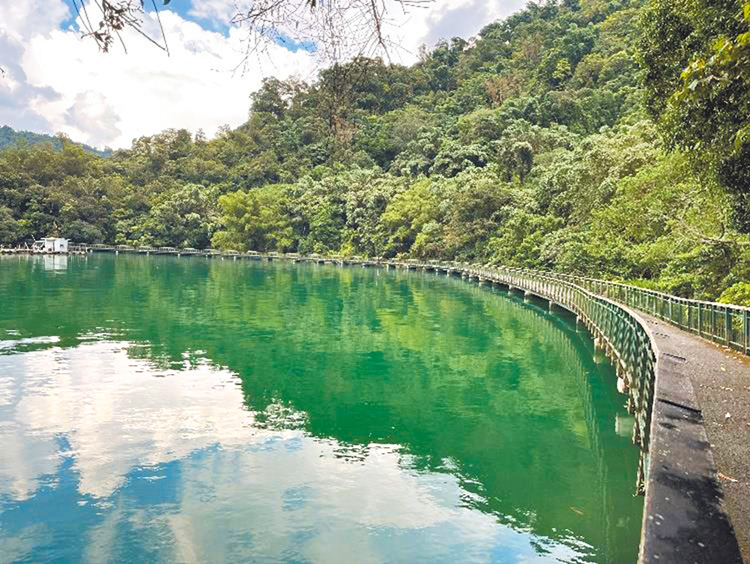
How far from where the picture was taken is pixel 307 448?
9.74 metres

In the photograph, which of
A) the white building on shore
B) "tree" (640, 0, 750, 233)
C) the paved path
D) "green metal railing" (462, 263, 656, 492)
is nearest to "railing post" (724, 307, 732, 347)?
the paved path

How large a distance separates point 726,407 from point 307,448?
18.3 ft

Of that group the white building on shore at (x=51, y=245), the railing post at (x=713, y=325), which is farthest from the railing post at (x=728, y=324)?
the white building on shore at (x=51, y=245)

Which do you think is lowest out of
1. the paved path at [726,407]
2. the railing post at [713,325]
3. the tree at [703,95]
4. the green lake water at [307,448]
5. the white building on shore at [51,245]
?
the green lake water at [307,448]

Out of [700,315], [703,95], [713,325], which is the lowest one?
[713,325]

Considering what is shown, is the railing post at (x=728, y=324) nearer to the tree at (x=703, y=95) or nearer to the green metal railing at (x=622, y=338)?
the green metal railing at (x=622, y=338)

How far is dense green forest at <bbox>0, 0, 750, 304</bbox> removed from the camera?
1243 cm

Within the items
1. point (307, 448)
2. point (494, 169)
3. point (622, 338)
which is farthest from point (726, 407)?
point (494, 169)

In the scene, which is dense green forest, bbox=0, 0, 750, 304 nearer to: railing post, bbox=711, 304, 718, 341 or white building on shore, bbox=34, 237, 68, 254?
railing post, bbox=711, 304, 718, 341

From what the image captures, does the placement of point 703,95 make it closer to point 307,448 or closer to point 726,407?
point 726,407

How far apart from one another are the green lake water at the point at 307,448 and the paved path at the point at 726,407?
161cm

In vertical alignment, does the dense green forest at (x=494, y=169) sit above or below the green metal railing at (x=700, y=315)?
above

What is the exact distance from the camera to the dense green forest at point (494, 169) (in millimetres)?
12430

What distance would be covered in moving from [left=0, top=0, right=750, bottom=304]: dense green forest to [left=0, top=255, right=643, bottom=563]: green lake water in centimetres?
470
